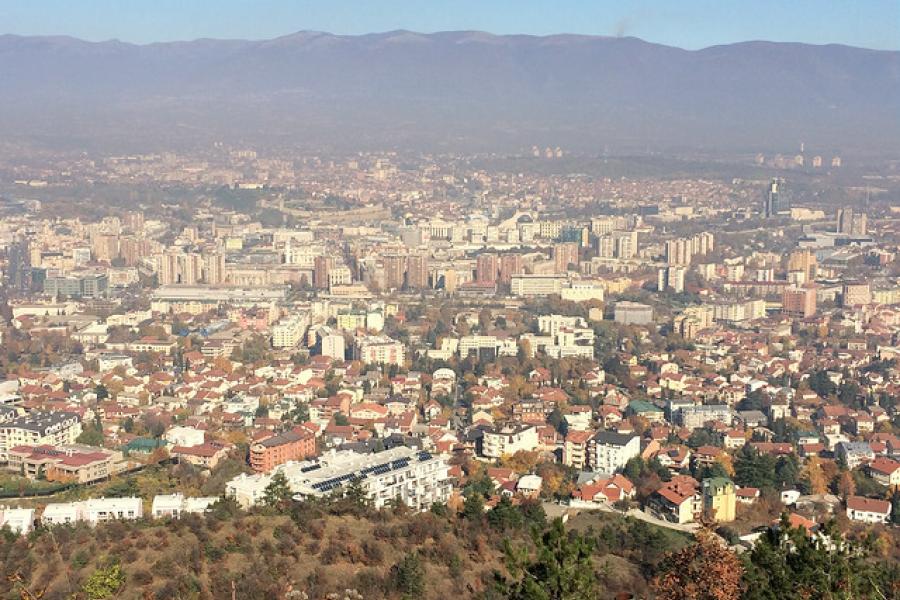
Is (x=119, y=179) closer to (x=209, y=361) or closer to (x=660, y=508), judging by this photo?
(x=209, y=361)

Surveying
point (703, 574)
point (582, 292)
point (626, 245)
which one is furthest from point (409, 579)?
point (626, 245)

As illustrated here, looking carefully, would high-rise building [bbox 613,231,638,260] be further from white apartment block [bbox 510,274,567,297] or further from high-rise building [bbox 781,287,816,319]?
high-rise building [bbox 781,287,816,319]

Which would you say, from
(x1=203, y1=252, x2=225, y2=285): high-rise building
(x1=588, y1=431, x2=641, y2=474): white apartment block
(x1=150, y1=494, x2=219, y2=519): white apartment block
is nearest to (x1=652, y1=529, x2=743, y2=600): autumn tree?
(x1=150, y1=494, x2=219, y2=519): white apartment block

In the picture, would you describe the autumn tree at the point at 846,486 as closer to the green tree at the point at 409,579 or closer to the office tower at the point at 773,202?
the green tree at the point at 409,579

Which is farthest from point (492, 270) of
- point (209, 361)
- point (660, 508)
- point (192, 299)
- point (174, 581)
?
point (174, 581)

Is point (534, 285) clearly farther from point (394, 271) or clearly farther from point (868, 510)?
point (868, 510)

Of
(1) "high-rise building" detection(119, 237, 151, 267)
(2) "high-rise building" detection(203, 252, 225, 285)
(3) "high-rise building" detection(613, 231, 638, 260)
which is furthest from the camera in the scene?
(3) "high-rise building" detection(613, 231, 638, 260)
